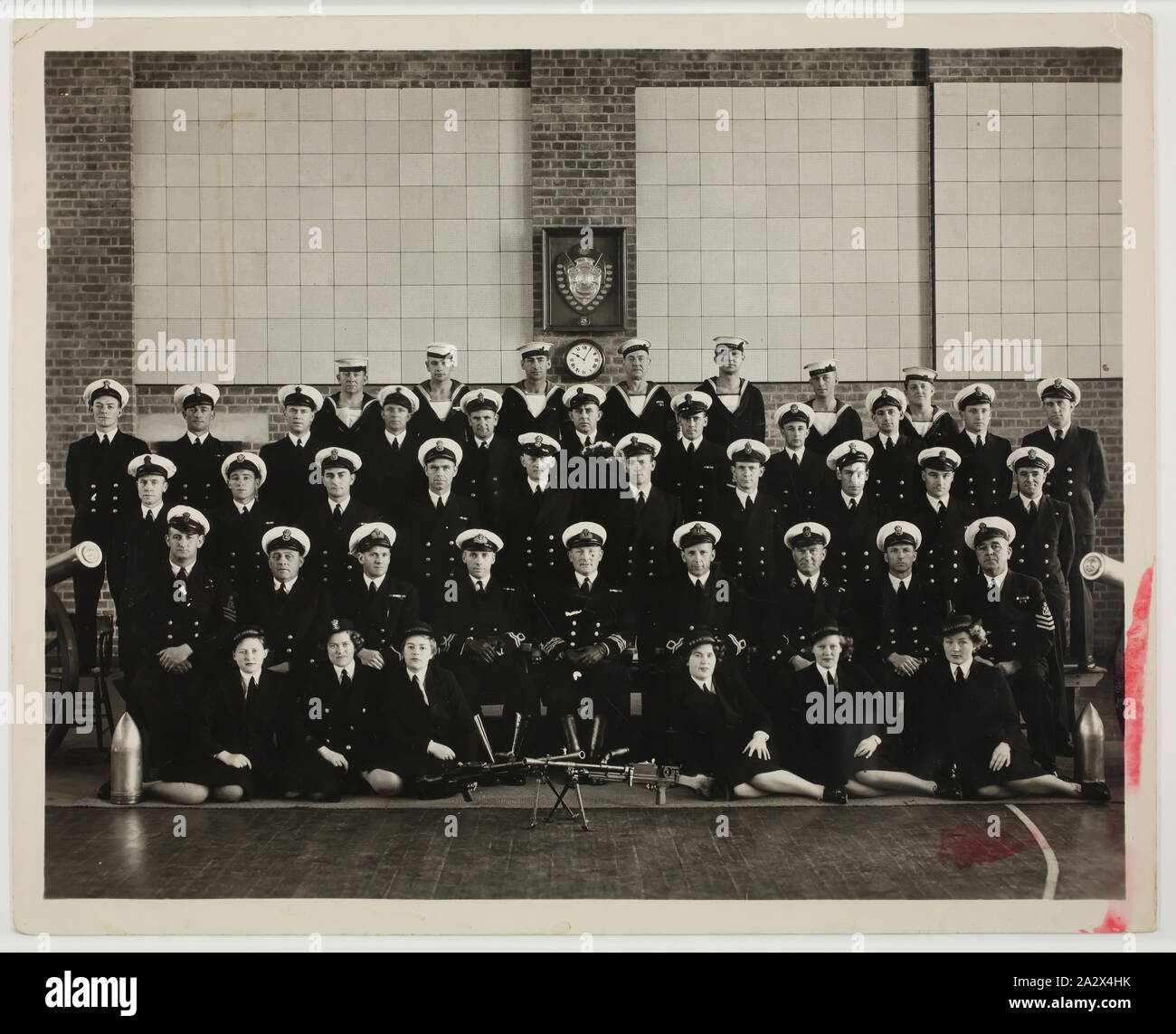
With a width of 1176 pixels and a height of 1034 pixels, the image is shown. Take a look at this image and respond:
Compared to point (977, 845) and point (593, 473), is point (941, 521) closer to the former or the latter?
point (977, 845)

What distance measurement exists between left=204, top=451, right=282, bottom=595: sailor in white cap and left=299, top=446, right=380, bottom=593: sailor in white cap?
0.69 feet

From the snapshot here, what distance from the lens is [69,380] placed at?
554cm

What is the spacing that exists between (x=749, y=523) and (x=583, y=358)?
133 cm

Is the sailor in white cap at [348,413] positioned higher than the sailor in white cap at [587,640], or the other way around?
the sailor in white cap at [348,413]

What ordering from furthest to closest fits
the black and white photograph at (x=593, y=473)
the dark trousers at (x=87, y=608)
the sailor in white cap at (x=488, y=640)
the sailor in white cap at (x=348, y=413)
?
the sailor in white cap at (x=348, y=413)
the dark trousers at (x=87, y=608)
the sailor in white cap at (x=488, y=640)
the black and white photograph at (x=593, y=473)

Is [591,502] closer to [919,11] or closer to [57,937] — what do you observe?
[919,11]

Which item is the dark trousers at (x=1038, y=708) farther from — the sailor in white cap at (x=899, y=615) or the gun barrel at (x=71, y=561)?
the gun barrel at (x=71, y=561)

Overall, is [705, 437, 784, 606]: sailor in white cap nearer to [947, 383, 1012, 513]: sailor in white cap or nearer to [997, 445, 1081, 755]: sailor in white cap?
[947, 383, 1012, 513]: sailor in white cap

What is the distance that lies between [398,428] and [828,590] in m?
2.26

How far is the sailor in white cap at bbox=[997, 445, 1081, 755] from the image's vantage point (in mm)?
5344

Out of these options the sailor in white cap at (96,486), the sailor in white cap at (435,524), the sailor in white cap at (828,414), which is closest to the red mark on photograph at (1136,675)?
the sailor in white cap at (828,414)

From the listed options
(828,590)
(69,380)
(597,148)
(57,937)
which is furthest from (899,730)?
(69,380)

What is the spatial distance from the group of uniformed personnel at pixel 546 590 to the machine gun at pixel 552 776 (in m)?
0.09

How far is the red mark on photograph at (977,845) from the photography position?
498 centimetres
